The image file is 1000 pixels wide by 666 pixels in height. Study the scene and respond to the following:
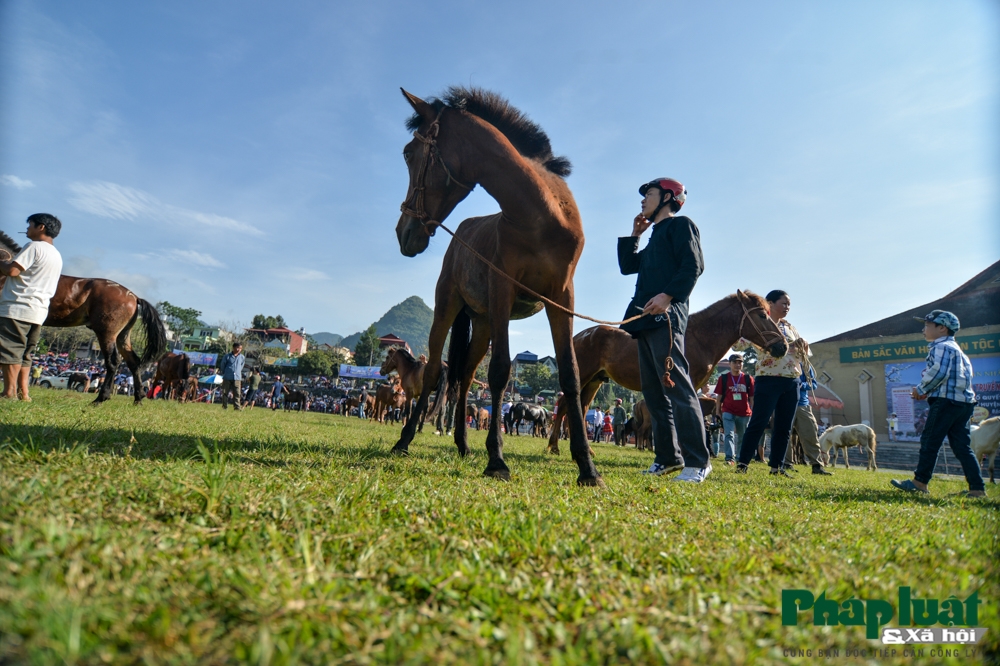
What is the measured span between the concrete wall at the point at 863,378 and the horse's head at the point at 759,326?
103ft

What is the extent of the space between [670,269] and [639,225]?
0.77 meters

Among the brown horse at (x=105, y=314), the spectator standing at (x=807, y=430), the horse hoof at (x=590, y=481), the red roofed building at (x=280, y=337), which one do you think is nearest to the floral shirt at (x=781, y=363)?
the spectator standing at (x=807, y=430)

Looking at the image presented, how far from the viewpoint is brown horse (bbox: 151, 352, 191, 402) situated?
20781 millimetres

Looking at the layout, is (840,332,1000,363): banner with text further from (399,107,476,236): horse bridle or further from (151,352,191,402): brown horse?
(151,352,191,402): brown horse

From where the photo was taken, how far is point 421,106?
4234mm

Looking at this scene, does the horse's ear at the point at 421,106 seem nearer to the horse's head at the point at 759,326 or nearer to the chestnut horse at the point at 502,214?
the chestnut horse at the point at 502,214

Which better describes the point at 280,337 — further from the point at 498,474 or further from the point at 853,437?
the point at 498,474

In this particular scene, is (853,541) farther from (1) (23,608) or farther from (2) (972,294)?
(2) (972,294)

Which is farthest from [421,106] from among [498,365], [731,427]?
[731,427]

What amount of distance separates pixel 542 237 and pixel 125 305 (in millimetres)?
9902

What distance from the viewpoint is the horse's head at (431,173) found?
13.8 feet

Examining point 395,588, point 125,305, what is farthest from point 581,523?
point 125,305

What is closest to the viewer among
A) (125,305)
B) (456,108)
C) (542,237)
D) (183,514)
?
(183,514)

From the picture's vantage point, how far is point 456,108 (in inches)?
170
